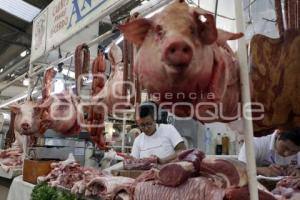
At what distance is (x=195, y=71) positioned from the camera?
1093mm

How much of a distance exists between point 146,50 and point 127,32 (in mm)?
107

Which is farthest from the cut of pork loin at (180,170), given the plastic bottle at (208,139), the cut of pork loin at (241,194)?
the plastic bottle at (208,139)

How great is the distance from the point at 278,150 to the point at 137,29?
165 centimetres

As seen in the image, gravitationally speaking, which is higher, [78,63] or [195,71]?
[78,63]

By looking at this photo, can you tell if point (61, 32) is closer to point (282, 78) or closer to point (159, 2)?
point (159, 2)

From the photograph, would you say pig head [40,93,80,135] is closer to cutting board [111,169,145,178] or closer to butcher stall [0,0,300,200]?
butcher stall [0,0,300,200]

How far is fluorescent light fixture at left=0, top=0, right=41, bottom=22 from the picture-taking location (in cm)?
620

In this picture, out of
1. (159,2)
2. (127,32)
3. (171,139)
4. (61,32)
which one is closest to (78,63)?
(61,32)

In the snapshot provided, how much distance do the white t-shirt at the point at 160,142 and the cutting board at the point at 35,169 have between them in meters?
0.90

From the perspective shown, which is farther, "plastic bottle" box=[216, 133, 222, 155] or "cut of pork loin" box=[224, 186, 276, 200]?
"plastic bottle" box=[216, 133, 222, 155]

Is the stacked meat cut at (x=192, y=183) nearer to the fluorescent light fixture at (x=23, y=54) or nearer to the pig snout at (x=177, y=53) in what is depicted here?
the pig snout at (x=177, y=53)

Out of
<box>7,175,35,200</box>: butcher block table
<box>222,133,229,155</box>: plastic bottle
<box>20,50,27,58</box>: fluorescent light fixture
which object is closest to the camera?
<box>7,175,35,200</box>: butcher block table

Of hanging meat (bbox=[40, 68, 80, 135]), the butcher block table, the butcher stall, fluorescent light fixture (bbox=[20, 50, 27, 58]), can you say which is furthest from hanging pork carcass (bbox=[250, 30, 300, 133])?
fluorescent light fixture (bbox=[20, 50, 27, 58])

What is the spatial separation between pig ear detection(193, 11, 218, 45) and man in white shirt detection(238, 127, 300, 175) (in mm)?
1129
